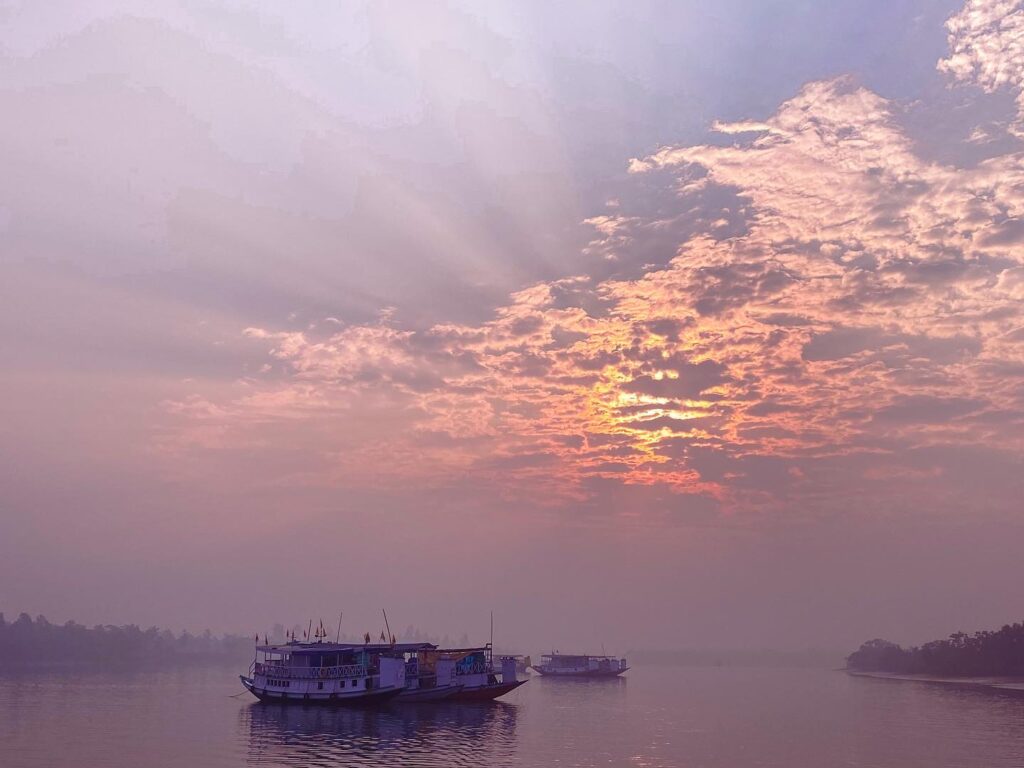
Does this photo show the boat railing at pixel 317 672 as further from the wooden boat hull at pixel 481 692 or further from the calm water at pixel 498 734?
the wooden boat hull at pixel 481 692

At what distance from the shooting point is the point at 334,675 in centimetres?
11794

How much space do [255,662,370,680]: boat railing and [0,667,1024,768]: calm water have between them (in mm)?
4783

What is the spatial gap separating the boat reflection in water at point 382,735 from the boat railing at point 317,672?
4299 millimetres

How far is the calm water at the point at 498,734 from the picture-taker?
73938 mm

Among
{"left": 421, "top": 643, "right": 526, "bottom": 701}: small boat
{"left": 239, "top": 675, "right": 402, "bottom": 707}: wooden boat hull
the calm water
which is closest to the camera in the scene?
the calm water

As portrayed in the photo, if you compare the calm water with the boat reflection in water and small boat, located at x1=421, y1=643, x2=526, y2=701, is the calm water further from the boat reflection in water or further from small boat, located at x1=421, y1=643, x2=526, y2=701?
small boat, located at x1=421, y1=643, x2=526, y2=701

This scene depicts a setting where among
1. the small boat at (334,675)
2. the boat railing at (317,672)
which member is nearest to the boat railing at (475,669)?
the small boat at (334,675)

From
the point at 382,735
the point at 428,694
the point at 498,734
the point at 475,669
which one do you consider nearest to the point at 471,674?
the point at 475,669

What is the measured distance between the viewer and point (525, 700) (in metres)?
156

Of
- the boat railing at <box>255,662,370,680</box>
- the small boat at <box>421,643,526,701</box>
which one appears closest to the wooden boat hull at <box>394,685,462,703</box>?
the small boat at <box>421,643,526,701</box>

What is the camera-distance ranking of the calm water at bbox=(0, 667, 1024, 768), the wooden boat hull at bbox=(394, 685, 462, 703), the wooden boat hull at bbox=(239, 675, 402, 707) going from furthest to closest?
the wooden boat hull at bbox=(394, 685, 462, 703) → the wooden boat hull at bbox=(239, 675, 402, 707) → the calm water at bbox=(0, 667, 1024, 768)

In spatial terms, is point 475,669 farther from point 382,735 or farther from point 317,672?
point 382,735

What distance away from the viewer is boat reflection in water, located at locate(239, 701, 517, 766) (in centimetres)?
7244

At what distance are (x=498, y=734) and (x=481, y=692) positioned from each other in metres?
38.6
